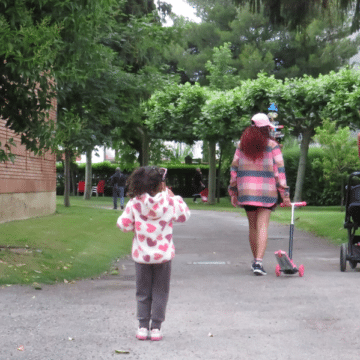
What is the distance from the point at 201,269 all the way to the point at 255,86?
19.4m

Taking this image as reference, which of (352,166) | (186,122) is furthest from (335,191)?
(186,122)

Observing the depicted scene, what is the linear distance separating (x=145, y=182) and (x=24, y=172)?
13.0 meters

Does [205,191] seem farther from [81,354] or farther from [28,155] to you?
[81,354]

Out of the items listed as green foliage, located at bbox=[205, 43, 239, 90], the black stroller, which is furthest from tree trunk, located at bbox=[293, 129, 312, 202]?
the black stroller

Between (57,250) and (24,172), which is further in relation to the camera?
(24,172)

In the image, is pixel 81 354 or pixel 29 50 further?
pixel 29 50

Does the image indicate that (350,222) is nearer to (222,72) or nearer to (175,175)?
(222,72)

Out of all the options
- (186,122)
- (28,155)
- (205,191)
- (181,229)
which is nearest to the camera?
(181,229)

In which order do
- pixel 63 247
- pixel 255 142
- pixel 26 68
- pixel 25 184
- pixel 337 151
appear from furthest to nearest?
pixel 337 151 < pixel 25 184 < pixel 63 247 < pixel 255 142 < pixel 26 68

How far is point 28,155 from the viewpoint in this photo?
58.3 feet

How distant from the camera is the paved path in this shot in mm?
4496

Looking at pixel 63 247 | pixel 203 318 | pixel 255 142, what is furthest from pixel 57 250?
pixel 203 318

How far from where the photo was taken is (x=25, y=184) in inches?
678

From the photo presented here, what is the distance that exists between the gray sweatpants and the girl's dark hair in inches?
20.5
